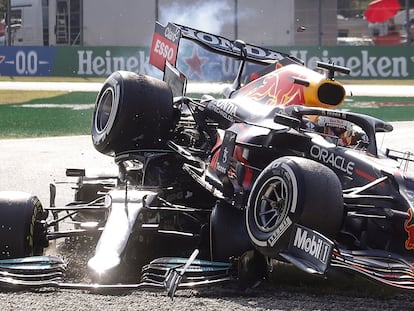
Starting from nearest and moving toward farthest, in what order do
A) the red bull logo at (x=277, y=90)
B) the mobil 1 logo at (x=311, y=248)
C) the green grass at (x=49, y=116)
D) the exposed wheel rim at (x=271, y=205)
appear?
the mobil 1 logo at (x=311, y=248) → the exposed wheel rim at (x=271, y=205) → the red bull logo at (x=277, y=90) → the green grass at (x=49, y=116)

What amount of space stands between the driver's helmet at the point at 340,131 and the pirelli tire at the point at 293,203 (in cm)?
87

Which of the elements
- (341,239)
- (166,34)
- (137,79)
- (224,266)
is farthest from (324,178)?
(166,34)

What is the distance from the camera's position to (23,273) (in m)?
5.68

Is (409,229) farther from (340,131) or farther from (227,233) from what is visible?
(340,131)

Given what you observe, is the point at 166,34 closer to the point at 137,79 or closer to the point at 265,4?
the point at 137,79

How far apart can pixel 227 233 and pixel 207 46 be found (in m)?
2.63

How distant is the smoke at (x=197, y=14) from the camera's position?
29.6 metres

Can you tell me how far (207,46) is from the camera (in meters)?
7.93

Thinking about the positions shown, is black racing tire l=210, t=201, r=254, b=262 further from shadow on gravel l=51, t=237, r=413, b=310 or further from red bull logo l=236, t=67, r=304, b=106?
red bull logo l=236, t=67, r=304, b=106

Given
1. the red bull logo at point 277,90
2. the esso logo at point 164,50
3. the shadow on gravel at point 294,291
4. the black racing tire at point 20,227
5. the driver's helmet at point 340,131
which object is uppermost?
the esso logo at point 164,50

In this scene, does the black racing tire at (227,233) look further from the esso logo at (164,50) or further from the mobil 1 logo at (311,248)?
the esso logo at (164,50)

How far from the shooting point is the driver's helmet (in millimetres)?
6102

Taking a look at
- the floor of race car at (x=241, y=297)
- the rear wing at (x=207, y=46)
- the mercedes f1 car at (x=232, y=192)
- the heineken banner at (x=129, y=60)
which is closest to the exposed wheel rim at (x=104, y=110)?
the mercedes f1 car at (x=232, y=192)

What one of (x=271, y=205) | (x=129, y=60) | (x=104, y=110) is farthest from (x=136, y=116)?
(x=129, y=60)
